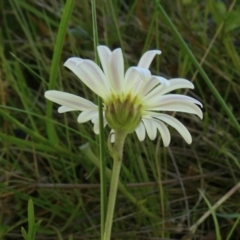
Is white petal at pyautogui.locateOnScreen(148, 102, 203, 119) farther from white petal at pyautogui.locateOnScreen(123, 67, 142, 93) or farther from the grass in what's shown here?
the grass

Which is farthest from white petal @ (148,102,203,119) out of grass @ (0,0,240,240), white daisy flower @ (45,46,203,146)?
grass @ (0,0,240,240)

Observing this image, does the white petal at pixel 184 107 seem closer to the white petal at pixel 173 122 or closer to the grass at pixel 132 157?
the white petal at pixel 173 122

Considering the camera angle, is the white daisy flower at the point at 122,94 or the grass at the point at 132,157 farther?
the grass at the point at 132,157

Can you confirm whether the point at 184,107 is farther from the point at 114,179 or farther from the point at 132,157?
the point at 132,157

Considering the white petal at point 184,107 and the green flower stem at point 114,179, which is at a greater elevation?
the white petal at point 184,107

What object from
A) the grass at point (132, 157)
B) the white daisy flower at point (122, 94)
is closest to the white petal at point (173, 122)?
the white daisy flower at point (122, 94)

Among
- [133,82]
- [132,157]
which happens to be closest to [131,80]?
[133,82]

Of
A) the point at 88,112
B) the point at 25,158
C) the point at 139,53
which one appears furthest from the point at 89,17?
the point at 88,112
